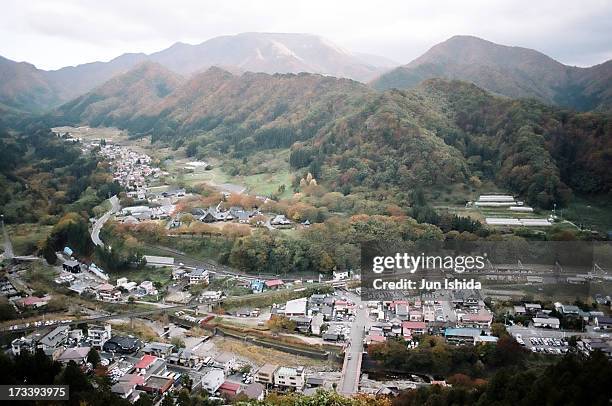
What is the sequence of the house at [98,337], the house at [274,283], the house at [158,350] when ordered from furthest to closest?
1. the house at [274,283]
2. the house at [98,337]
3. the house at [158,350]

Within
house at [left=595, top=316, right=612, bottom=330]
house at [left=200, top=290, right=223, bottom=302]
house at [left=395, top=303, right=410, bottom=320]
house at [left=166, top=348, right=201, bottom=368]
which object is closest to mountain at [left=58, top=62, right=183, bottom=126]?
house at [left=200, top=290, right=223, bottom=302]

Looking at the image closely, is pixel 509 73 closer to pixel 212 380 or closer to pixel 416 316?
pixel 416 316

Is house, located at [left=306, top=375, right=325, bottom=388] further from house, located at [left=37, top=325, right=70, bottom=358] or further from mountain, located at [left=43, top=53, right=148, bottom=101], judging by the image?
mountain, located at [left=43, top=53, right=148, bottom=101]

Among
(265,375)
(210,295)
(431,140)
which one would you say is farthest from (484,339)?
(431,140)

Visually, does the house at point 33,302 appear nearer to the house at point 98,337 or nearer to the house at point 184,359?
the house at point 98,337

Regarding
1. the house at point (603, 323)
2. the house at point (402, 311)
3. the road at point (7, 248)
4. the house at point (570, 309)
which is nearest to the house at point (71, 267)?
the road at point (7, 248)
